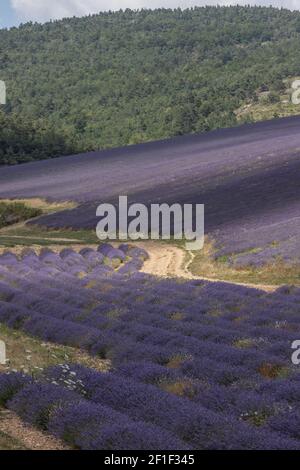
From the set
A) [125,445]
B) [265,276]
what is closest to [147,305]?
[265,276]

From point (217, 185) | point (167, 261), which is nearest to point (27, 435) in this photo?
point (167, 261)

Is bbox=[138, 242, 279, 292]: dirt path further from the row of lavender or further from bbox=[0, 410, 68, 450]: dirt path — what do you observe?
bbox=[0, 410, 68, 450]: dirt path

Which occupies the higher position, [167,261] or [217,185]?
[217,185]

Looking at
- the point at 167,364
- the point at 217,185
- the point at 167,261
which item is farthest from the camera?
the point at 217,185

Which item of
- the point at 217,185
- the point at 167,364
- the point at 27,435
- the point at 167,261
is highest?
the point at 217,185

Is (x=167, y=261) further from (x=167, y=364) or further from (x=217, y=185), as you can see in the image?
(x=167, y=364)

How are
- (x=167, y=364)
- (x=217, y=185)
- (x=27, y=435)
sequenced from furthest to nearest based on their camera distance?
1. (x=217, y=185)
2. (x=167, y=364)
3. (x=27, y=435)
